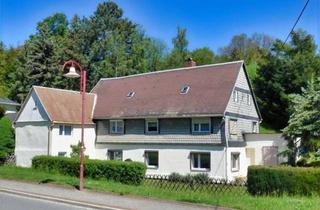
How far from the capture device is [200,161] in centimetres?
3162

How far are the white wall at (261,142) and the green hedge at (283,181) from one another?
42.8 ft

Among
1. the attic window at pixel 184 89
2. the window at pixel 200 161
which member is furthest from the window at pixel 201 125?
the attic window at pixel 184 89

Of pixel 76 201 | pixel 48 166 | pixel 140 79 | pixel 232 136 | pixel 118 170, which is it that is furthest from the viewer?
pixel 140 79

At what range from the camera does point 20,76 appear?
190 ft

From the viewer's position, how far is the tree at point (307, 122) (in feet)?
86.5

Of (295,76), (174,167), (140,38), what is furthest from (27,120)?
(140,38)

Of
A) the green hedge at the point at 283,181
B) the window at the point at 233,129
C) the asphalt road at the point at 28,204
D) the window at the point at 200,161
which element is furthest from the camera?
the window at the point at 233,129

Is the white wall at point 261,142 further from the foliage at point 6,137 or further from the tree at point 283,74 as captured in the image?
the foliage at point 6,137

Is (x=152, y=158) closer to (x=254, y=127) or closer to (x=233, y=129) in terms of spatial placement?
(x=233, y=129)

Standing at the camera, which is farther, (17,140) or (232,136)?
(17,140)

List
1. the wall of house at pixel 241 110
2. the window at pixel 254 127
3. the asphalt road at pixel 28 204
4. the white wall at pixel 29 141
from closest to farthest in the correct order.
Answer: the asphalt road at pixel 28 204 → the wall of house at pixel 241 110 → the white wall at pixel 29 141 → the window at pixel 254 127

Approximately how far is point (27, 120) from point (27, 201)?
21.1 m

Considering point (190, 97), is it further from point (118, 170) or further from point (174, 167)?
point (118, 170)

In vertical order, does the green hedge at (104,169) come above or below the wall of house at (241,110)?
below
